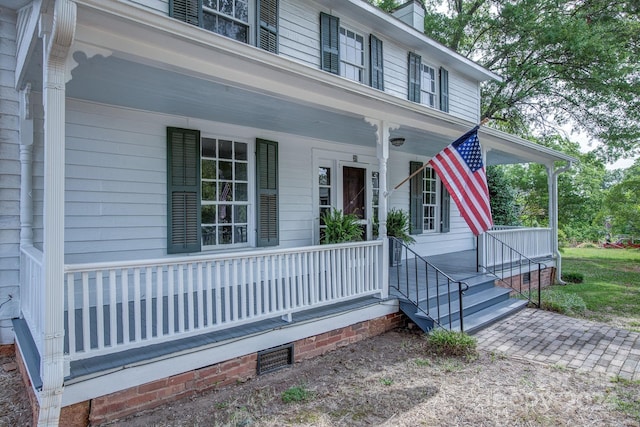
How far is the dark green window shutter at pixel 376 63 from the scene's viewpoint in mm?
7457

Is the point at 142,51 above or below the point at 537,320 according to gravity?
above

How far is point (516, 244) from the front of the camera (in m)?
8.06

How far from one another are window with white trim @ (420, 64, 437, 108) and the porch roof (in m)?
3.18

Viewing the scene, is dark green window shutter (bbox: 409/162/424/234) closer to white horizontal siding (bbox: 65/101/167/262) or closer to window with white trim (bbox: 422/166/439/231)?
window with white trim (bbox: 422/166/439/231)

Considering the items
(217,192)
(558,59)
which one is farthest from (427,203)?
(558,59)

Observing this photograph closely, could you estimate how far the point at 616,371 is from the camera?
3949 mm

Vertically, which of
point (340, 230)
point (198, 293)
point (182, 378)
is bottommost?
point (182, 378)

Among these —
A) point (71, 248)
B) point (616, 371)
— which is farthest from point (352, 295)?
point (71, 248)

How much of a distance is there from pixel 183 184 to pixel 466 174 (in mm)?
3595

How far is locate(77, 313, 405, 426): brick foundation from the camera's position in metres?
Answer: 2.80

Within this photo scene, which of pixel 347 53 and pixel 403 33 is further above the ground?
pixel 403 33

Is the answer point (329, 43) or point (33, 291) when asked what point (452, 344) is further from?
point (329, 43)

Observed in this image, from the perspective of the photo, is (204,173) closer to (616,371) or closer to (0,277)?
(0,277)

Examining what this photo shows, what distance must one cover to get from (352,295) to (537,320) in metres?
3.17
